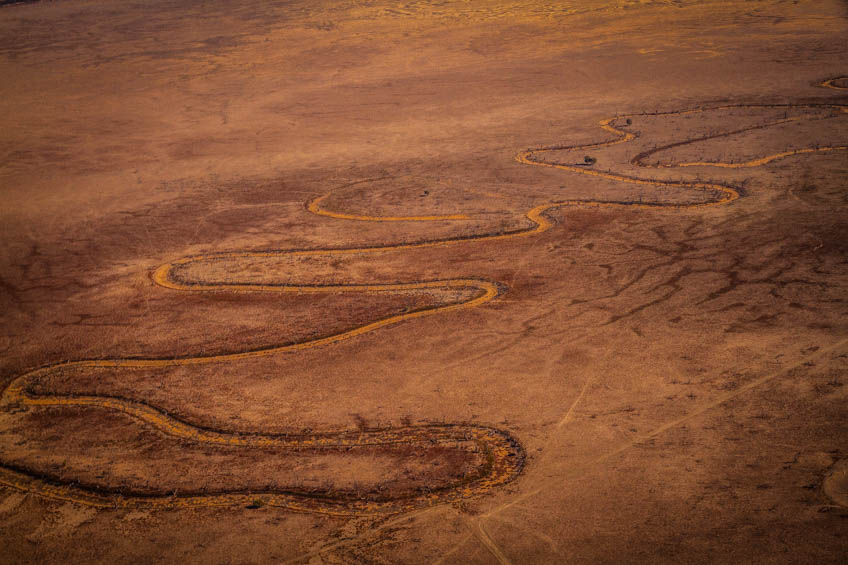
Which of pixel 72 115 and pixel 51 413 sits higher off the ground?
pixel 72 115

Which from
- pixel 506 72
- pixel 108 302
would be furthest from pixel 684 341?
pixel 506 72

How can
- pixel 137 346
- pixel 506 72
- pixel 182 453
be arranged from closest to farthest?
pixel 182 453, pixel 137 346, pixel 506 72

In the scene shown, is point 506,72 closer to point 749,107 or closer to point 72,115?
point 749,107

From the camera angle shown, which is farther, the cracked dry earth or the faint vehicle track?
the faint vehicle track

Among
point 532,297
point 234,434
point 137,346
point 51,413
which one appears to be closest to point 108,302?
point 137,346

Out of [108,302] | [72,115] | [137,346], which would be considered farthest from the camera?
[72,115]

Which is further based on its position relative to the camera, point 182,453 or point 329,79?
point 329,79

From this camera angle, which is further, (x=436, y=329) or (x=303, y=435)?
(x=436, y=329)

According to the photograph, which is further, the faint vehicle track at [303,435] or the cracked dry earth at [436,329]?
the faint vehicle track at [303,435]
